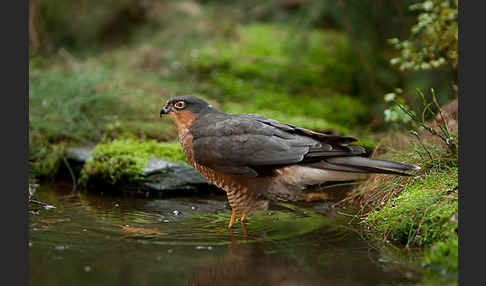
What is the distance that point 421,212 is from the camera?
12.7 feet

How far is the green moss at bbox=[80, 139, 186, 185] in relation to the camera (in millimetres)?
5812

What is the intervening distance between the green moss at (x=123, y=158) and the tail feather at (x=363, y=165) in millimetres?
2394

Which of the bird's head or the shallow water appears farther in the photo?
the bird's head

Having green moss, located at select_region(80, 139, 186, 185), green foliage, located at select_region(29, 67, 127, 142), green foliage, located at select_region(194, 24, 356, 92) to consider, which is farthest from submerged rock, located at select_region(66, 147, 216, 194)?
green foliage, located at select_region(194, 24, 356, 92)

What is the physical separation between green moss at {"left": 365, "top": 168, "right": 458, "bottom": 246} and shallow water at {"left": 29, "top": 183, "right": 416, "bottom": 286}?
0.27 metres

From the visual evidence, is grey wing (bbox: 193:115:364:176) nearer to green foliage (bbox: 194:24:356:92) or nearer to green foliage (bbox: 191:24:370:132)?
green foliage (bbox: 191:24:370:132)

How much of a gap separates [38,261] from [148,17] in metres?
8.30

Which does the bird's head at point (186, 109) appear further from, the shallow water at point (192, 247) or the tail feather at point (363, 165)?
the tail feather at point (363, 165)

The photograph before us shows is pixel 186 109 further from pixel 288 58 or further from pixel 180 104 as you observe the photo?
pixel 288 58

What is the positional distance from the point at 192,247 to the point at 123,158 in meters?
2.35

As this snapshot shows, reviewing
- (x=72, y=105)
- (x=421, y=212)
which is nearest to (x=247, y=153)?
(x=421, y=212)

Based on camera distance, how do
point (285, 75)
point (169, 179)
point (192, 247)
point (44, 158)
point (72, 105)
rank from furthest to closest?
point (285, 75)
point (72, 105)
point (44, 158)
point (169, 179)
point (192, 247)

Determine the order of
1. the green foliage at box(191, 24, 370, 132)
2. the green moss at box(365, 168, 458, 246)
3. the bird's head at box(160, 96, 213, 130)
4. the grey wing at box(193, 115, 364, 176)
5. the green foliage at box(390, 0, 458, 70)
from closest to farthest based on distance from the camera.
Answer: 1. the green moss at box(365, 168, 458, 246)
2. the grey wing at box(193, 115, 364, 176)
3. the bird's head at box(160, 96, 213, 130)
4. the green foliage at box(390, 0, 458, 70)
5. the green foliage at box(191, 24, 370, 132)

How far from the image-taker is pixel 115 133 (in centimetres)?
659
